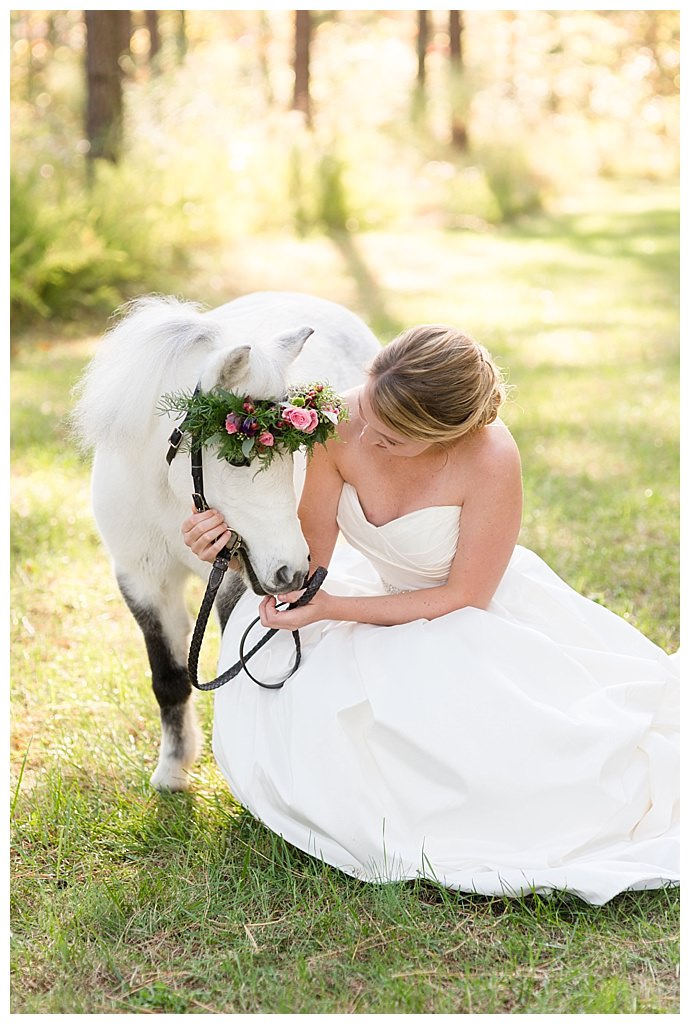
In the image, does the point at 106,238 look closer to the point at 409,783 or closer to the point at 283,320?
the point at 283,320

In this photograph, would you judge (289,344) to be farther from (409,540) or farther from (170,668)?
(170,668)

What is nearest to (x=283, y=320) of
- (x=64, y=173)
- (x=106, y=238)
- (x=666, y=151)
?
(x=106, y=238)

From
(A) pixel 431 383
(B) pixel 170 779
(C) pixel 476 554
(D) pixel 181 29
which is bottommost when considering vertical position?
(B) pixel 170 779

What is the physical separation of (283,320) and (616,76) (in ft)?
108

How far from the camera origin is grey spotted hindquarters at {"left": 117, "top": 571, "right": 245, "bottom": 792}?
3.28 meters

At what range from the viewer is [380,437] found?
280 cm

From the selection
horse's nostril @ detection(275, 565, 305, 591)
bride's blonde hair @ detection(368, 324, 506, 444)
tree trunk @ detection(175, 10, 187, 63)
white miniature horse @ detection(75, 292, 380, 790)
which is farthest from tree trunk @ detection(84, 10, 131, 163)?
tree trunk @ detection(175, 10, 187, 63)

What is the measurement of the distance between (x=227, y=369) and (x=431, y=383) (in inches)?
20.4

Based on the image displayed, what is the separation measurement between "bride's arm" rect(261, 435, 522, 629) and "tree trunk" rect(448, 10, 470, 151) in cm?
1637

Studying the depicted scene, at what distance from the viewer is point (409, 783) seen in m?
2.66

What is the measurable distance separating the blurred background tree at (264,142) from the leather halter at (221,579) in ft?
20.7

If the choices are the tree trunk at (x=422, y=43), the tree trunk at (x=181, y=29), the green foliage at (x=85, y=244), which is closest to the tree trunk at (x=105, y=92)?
the green foliage at (x=85, y=244)

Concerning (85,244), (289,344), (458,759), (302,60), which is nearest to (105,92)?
(85,244)

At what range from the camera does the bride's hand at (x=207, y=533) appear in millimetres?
2613
